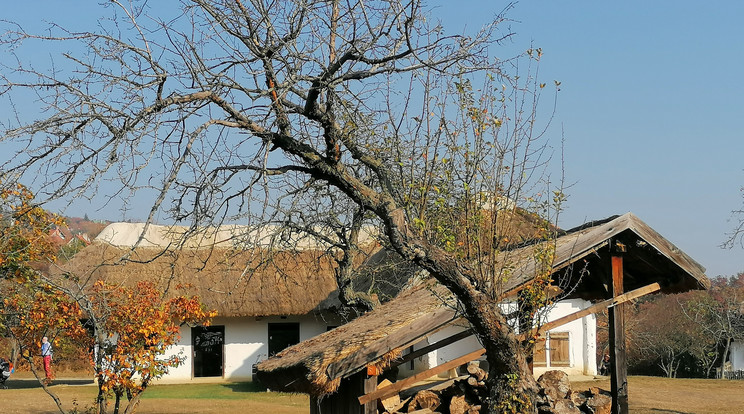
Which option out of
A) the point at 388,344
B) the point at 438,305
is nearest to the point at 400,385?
the point at 388,344

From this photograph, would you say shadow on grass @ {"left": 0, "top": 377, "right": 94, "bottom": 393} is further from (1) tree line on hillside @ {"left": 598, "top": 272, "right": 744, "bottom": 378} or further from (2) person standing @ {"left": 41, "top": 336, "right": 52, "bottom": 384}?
(1) tree line on hillside @ {"left": 598, "top": 272, "right": 744, "bottom": 378}

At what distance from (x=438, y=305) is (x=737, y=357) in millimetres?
31301

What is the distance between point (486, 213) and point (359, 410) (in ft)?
8.65

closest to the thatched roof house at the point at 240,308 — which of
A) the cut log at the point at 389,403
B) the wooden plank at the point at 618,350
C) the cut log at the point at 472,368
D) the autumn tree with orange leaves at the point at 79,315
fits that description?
the autumn tree with orange leaves at the point at 79,315

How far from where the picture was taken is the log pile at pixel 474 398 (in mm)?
8641

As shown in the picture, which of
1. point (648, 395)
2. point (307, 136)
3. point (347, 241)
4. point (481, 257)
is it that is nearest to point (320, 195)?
point (347, 241)

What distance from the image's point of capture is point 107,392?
12297 millimetres

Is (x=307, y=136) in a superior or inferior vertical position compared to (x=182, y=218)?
superior

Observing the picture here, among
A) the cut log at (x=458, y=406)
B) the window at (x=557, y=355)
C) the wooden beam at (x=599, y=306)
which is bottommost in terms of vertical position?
the window at (x=557, y=355)

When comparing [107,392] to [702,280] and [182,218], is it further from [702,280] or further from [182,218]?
[702,280]

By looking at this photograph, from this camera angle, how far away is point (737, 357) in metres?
35.1

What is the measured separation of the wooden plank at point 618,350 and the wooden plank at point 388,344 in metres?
1.96

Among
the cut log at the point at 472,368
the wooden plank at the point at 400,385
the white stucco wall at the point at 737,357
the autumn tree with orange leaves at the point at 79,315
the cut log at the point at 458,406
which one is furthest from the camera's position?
the white stucco wall at the point at 737,357

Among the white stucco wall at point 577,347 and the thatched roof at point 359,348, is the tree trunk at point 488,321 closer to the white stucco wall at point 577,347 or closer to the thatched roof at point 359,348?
the thatched roof at point 359,348
